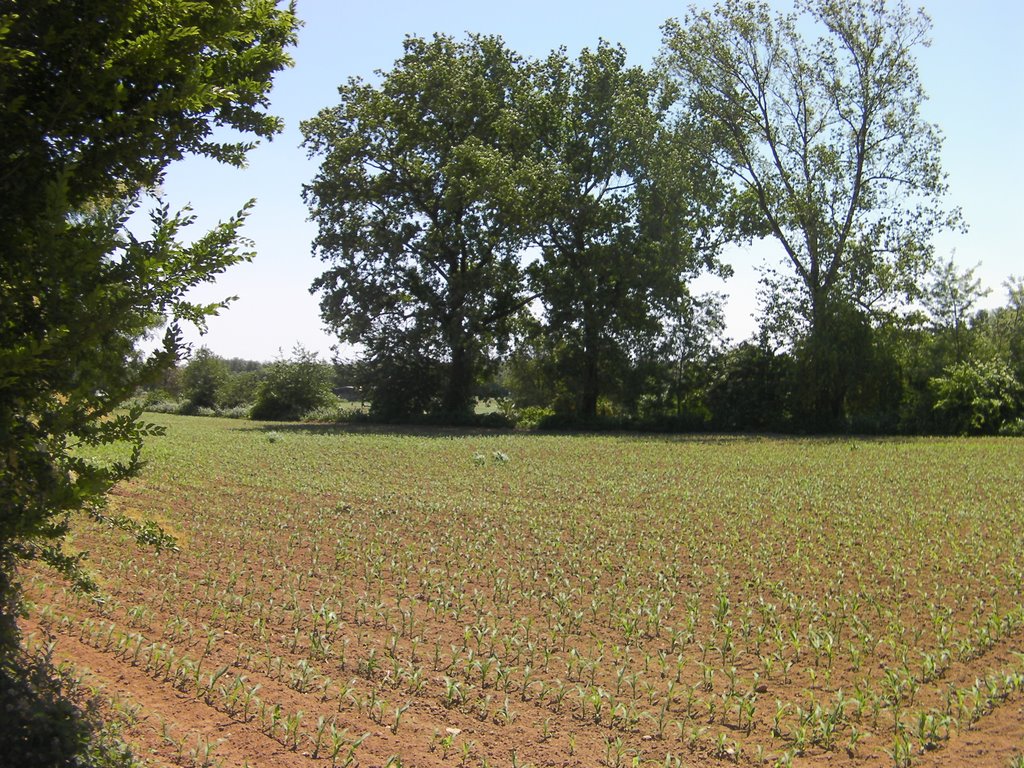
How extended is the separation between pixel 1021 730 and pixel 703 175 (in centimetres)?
3203

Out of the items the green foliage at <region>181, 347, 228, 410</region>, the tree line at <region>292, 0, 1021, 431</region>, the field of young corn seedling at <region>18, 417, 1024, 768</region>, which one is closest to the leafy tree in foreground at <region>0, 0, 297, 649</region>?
the field of young corn seedling at <region>18, 417, 1024, 768</region>

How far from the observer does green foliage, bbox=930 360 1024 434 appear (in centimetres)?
3077

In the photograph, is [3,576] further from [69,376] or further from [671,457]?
[671,457]

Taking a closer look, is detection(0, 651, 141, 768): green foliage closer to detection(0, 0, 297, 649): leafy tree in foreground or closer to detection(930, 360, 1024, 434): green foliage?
detection(0, 0, 297, 649): leafy tree in foreground

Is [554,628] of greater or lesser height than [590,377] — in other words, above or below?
below

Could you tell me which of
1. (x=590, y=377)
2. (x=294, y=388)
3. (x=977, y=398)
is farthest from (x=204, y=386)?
(x=977, y=398)

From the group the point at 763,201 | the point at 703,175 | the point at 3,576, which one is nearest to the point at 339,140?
the point at 703,175

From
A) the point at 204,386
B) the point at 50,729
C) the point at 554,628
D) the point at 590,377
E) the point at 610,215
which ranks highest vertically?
the point at 610,215

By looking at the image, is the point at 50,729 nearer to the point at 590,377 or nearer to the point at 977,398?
the point at 977,398

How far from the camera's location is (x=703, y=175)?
35156 mm

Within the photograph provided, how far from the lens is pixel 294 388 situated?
147 feet

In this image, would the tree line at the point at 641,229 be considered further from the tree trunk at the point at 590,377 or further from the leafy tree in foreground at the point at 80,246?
the leafy tree in foreground at the point at 80,246

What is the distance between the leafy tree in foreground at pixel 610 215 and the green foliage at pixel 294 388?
14.3 m

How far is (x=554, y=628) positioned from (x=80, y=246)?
16.2 feet
